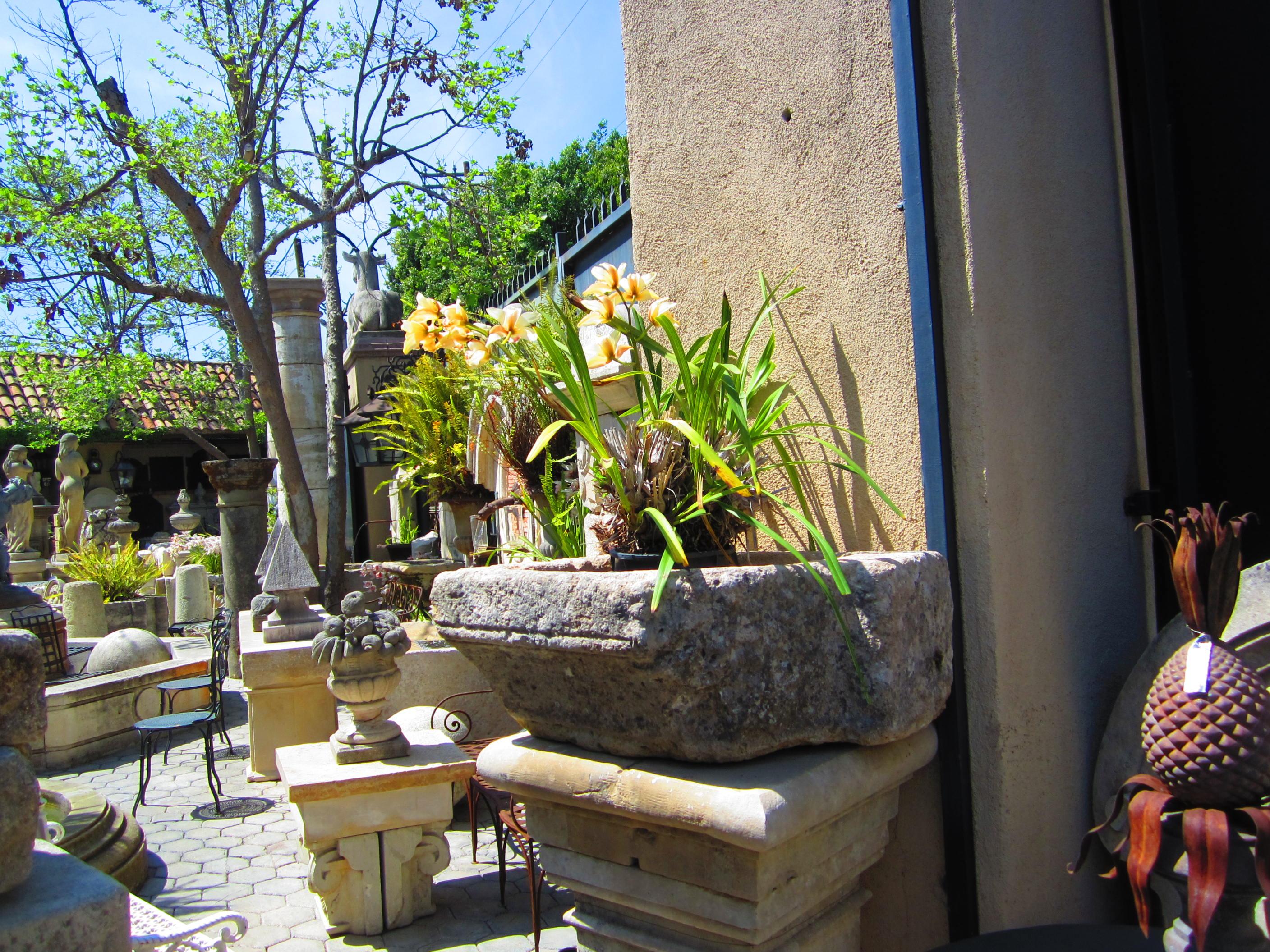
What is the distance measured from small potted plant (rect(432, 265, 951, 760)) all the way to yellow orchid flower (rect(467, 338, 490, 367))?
53 centimetres

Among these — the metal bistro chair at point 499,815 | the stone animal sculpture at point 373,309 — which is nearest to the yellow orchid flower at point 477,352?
the metal bistro chair at point 499,815

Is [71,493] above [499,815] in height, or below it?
above

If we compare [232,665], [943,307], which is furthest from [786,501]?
[232,665]

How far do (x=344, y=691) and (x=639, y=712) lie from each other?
6.07ft

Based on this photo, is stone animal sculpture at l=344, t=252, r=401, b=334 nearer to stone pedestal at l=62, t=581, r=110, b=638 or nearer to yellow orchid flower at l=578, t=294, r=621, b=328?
stone pedestal at l=62, t=581, r=110, b=638

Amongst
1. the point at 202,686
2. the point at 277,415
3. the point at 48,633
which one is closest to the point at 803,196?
the point at 202,686

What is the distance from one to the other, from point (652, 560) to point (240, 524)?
6902 millimetres

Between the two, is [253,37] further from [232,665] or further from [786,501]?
[786,501]

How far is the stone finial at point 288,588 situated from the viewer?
5.39 meters

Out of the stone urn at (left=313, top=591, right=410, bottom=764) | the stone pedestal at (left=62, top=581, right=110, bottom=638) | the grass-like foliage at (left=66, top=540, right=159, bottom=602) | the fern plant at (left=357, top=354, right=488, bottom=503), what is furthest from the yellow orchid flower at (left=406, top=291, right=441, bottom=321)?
the grass-like foliage at (left=66, top=540, right=159, bottom=602)

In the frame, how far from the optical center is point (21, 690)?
1377 mm

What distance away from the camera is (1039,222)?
6.57ft

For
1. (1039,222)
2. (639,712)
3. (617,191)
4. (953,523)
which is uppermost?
(617,191)

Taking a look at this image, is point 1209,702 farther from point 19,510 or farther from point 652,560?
point 19,510
